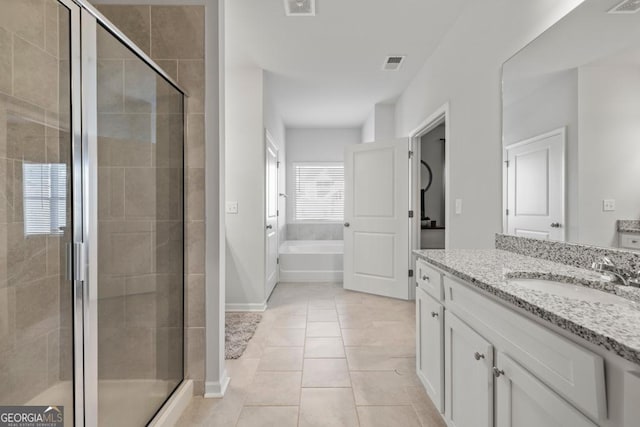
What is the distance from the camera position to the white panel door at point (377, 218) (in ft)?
13.0

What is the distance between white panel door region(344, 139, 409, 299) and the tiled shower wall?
2.63 meters

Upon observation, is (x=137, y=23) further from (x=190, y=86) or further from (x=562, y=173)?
(x=562, y=173)

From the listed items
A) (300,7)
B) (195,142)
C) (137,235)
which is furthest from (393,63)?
(137,235)

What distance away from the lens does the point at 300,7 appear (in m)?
2.48

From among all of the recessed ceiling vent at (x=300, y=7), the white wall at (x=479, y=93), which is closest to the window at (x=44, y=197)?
the recessed ceiling vent at (x=300, y=7)

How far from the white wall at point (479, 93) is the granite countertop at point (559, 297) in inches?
22.8

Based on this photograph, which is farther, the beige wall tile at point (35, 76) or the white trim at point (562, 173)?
the white trim at point (562, 173)

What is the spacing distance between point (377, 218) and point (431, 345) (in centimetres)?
252

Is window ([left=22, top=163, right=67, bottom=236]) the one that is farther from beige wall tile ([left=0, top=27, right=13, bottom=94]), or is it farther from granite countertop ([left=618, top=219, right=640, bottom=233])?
granite countertop ([left=618, top=219, right=640, bottom=233])

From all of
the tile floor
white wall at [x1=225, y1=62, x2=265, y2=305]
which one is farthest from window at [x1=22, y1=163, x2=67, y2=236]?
white wall at [x1=225, y1=62, x2=265, y2=305]

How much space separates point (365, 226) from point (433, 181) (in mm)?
1792

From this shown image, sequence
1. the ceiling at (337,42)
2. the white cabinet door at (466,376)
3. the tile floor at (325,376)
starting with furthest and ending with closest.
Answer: the ceiling at (337,42) → the tile floor at (325,376) → the white cabinet door at (466,376)

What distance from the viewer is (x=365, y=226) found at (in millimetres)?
4277

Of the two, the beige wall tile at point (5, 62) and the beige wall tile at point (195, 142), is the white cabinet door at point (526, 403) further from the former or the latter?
the beige wall tile at point (5, 62)
